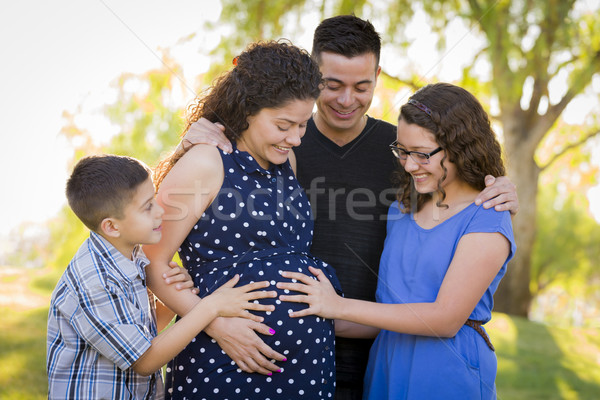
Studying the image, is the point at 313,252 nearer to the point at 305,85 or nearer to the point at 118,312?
the point at 305,85

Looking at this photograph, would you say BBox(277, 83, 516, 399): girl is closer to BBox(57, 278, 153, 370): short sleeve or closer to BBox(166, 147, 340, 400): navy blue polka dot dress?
BBox(166, 147, 340, 400): navy blue polka dot dress

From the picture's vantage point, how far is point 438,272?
202 cm

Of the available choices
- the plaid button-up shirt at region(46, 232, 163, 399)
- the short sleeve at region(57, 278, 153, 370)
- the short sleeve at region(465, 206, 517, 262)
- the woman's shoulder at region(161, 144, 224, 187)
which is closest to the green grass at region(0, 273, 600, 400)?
the plaid button-up shirt at region(46, 232, 163, 399)

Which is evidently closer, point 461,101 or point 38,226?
point 461,101

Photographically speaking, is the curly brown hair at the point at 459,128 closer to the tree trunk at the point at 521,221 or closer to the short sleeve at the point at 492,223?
the short sleeve at the point at 492,223

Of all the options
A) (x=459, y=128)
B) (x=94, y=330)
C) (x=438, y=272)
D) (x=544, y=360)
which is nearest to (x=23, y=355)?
(x=94, y=330)

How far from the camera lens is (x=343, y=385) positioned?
2.38 metres

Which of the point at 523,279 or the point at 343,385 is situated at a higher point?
the point at 343,385

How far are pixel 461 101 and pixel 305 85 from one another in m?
0.59

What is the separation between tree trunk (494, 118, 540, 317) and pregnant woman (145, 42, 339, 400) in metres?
7.28

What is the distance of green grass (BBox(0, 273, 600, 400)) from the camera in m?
4.38

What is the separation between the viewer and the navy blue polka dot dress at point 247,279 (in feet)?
6.05

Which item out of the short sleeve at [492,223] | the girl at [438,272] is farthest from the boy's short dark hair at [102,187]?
the short sleeve at [492,223]

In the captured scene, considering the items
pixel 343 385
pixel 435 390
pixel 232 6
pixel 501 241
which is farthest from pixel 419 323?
pixel 232 6
